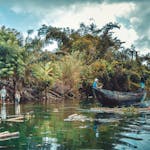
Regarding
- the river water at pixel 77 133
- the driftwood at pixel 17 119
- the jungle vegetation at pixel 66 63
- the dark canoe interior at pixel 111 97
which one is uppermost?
the jungle vegetation at pixel 66 63

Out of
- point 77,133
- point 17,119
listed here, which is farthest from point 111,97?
point 77,133

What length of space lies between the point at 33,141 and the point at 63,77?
28789mm

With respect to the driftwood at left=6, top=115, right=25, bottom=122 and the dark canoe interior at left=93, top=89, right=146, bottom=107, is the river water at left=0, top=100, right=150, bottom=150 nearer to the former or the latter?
the driftwood at left=6, top=115, right=25, bottom=122

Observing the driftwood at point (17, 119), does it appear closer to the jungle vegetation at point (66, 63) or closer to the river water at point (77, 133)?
the river water at point (77, 133)

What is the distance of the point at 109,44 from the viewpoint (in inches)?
2237

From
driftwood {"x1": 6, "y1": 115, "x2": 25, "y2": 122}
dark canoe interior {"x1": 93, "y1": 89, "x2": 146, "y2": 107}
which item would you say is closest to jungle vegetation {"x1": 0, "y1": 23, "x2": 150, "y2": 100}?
dark canoe interior {"x1": 93, "y1": 89, "x2": 146, "y2": 107}

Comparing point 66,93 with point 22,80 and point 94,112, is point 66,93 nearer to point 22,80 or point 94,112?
point 22,80

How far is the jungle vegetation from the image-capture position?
35500 mm

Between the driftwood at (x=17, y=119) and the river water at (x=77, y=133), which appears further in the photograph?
the driftwood at (x=17, y=119)

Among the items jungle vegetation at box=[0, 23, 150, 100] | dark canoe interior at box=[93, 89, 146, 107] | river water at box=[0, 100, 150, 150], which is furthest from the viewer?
jungle vegetation at box=[0, 23, 150, 100]

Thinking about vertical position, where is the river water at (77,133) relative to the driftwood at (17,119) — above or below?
below

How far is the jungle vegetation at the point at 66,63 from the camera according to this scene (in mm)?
35500

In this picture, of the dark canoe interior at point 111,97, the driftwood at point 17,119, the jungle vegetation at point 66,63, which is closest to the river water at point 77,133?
the driftwood at point 17,119

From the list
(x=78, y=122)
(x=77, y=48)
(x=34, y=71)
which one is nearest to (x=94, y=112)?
(x=78, y=122)
